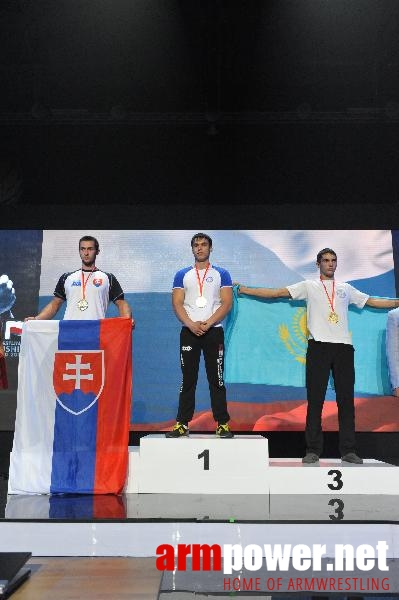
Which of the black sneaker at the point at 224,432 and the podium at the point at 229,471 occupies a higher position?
the black sneaker at the point at 224,432

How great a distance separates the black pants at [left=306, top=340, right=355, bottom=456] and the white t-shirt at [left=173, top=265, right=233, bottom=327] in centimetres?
79

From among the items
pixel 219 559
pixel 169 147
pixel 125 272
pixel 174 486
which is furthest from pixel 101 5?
pixel 219 559

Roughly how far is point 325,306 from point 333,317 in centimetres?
10

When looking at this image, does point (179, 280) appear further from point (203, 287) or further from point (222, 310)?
point (222, 310)

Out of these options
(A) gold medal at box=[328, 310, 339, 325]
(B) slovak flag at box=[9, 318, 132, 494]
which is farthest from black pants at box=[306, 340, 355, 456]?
(B) slovak flag at box=[9, 318, 132, 494]

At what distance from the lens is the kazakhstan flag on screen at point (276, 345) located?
4.96 meters

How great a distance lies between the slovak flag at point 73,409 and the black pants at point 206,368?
42cm

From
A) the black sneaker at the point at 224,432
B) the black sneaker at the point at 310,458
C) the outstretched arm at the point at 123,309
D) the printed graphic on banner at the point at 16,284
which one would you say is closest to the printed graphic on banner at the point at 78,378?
the outstretched arm at the point at 123,309

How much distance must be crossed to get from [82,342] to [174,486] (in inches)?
45.8

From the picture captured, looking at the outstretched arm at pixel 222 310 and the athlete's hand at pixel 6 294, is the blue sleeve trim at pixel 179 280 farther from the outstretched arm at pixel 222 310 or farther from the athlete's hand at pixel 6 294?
the athlete's hand at pixel 6 294

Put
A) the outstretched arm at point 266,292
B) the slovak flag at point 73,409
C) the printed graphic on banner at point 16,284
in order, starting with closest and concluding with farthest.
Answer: the slovak flag at point 73,409 < the outstretched arm at point 266,292 < the printed graphic on banner at point 16,284

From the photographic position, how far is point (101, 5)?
5102 millimetres

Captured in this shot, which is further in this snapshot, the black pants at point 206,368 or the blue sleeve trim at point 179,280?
the blue sleeve trim at point 179,280

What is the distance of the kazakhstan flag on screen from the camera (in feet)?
16.3
